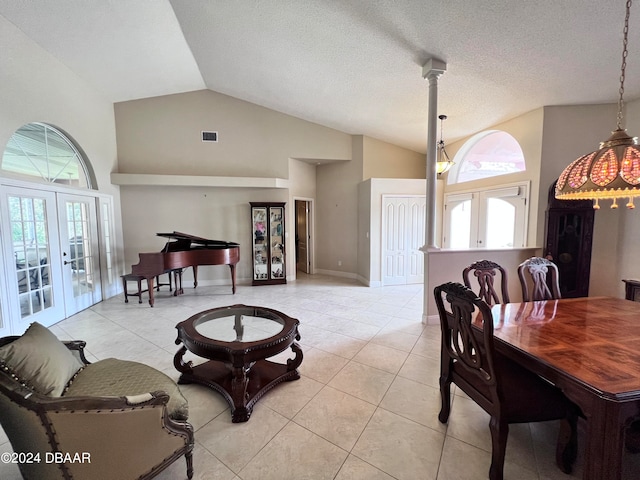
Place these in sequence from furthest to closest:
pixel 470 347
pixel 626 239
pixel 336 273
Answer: pixel 336 273, pixel 626 239, pixel 470 347

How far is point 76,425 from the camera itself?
112cm

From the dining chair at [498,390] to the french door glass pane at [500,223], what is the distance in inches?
142

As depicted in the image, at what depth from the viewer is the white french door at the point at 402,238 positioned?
18.7 feet

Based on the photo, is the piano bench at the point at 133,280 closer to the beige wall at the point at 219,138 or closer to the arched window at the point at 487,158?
the beige wall at the point at 219,138

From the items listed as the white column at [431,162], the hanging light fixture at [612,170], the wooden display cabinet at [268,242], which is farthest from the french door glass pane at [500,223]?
the wooden display cabinet at [268,242]

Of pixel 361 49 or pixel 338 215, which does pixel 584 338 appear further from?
pixel 338 215

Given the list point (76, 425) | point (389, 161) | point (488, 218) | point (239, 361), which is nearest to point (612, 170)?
point (239, 361)

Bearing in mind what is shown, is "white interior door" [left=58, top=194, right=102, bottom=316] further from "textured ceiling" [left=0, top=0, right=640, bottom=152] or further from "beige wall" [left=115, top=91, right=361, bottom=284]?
"textured ceiling" [left=0, top=0, right=640, bottom=152]

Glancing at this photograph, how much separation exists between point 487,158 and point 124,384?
636cm

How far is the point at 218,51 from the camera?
4.14 metres

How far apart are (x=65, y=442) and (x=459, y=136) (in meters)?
6.59

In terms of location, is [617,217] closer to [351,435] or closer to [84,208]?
[351,435]

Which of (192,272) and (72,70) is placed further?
(192,272)

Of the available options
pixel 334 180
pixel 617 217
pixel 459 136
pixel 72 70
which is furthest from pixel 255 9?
pixel 617 217
